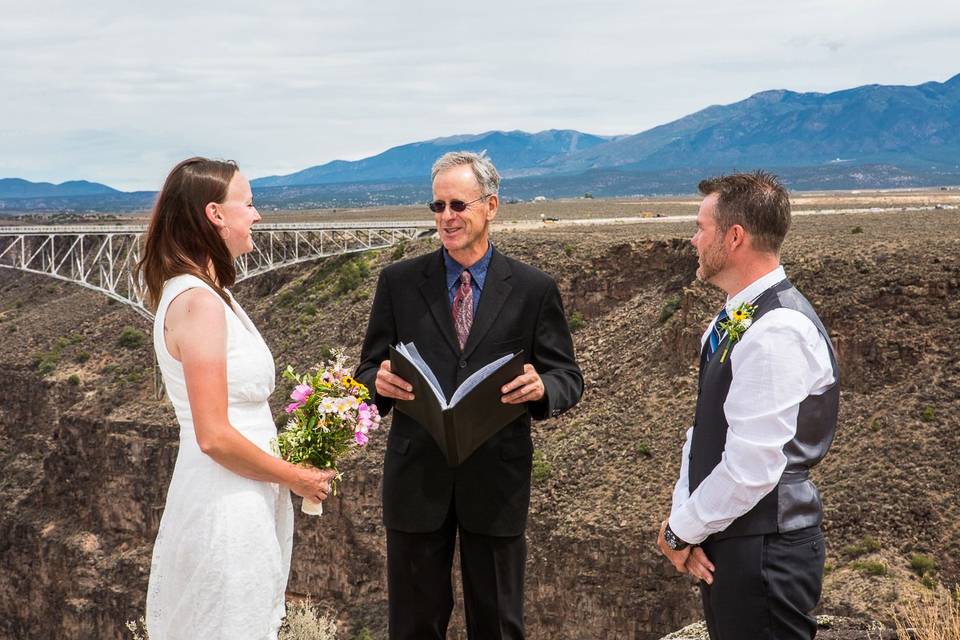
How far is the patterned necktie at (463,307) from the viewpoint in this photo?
572 centimetres

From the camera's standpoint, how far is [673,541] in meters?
4.78

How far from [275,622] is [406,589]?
2.79ft

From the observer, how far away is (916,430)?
26.7 metres

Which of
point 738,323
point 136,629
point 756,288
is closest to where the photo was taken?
point 738,323

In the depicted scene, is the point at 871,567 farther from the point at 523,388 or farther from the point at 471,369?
the point at 523,388

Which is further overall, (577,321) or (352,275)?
(352,275)

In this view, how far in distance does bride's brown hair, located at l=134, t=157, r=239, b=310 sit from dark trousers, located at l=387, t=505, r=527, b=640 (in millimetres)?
1677

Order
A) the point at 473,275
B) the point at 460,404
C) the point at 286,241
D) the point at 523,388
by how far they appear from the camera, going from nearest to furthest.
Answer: the point at 460,404 → the point at 523,388 → the point at 473,275 → the point at 286,241

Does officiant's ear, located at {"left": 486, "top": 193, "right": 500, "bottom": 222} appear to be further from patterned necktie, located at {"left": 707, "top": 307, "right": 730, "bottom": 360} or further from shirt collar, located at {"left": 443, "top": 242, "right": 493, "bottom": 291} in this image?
patterned necktie, located at {"left": 707, "top": 307, "right": 730, "bottom": 360}

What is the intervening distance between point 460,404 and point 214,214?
1373mm

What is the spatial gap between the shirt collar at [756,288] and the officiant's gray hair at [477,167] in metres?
1.47

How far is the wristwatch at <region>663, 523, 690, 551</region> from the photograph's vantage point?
4.75 m

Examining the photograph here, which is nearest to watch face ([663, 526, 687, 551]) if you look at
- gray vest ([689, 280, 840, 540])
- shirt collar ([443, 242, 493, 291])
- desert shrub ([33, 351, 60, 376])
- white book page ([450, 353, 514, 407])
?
gray vest ([689, 280, 840, 540])

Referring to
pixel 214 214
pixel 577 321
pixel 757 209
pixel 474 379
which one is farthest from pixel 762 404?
pixel 577 321
